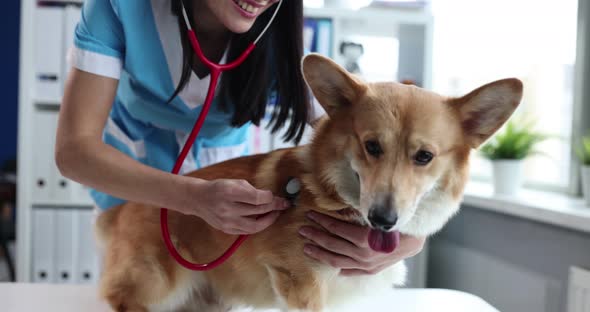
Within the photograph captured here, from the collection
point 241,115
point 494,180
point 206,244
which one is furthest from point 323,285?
point 494,180

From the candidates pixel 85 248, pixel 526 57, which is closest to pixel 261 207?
pixel 85 248

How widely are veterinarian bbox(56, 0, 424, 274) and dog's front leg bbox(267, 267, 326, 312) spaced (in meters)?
0.04

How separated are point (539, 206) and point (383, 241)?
1.11 m

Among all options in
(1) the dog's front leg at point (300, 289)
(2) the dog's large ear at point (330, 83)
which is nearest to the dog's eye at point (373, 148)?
(2) the dog's large ear at point (330, 83)

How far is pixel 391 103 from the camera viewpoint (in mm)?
916

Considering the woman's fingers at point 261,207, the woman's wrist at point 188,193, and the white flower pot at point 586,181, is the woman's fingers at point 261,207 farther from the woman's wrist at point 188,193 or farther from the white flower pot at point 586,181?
the white flower pot at point 586,181

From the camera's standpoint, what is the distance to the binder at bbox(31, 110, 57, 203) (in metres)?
2.35

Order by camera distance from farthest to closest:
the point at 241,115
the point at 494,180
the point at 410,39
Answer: the point at 410,39, the point at 494,180, the point at 241,115

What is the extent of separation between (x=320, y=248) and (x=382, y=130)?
0.82 feet

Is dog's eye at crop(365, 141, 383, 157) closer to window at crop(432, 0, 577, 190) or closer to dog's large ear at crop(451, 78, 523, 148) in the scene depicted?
dog's large ear at crop(451, 78, 523, 148)

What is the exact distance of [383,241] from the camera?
89cm

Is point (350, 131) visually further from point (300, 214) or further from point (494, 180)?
point (494, 180)

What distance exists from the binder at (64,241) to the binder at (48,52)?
1.73 feet

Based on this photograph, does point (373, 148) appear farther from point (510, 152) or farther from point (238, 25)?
point (510, 152)
